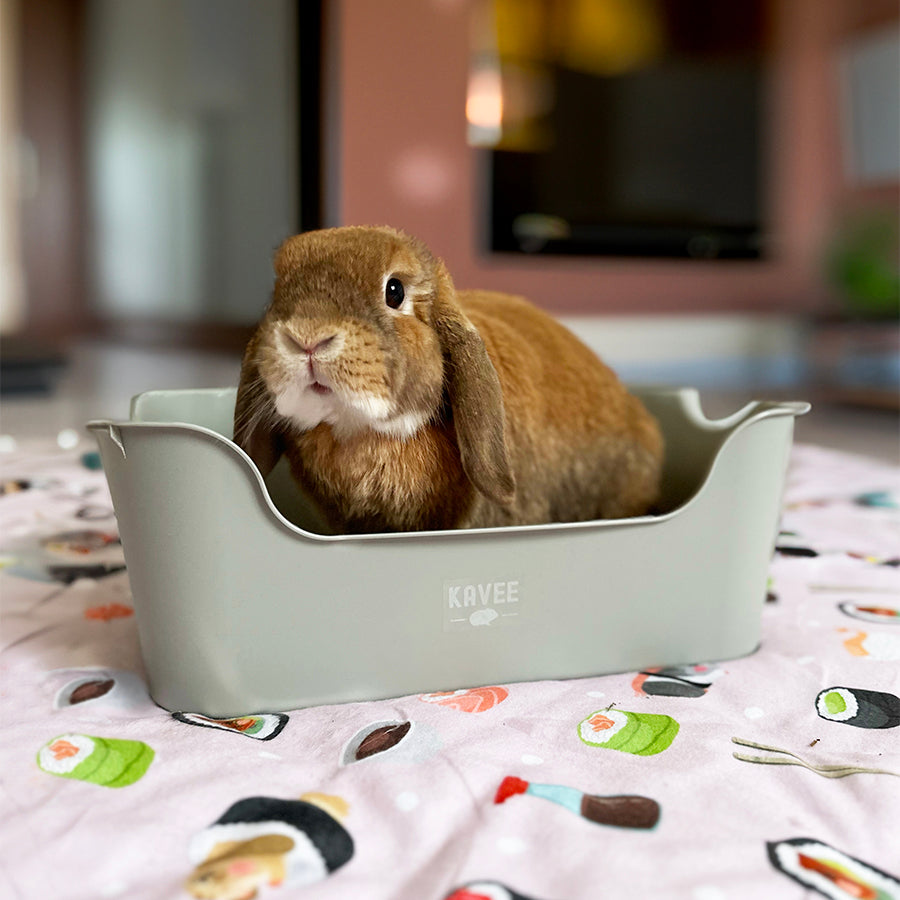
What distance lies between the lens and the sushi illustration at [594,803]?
1.79 feet

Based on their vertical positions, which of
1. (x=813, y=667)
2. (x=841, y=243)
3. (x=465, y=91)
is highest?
(x=465, y=91)

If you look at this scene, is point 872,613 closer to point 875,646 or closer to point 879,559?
point 875,646

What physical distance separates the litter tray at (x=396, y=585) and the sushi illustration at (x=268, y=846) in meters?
0.13

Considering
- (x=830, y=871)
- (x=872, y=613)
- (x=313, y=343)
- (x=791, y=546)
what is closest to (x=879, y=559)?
(x=791, y=546)

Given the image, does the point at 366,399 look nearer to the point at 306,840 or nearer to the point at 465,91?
the point at 306,840

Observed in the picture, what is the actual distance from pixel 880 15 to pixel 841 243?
97 centimetres

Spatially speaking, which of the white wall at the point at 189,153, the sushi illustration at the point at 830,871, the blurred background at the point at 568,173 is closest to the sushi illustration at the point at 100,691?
the sushi illustration at the point at 830,871

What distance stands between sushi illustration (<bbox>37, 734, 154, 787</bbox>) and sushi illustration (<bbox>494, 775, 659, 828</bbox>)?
0.22 meters

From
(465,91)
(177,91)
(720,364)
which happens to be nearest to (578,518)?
(465,91)

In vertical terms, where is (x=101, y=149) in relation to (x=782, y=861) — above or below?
above

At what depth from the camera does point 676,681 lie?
2.47ft

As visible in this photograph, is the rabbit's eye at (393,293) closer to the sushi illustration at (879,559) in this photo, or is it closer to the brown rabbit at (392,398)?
the brown rabbit at (392,398)

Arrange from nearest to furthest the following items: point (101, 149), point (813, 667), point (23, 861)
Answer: point (23, 861)
point (813, 667)
point (101, 149)

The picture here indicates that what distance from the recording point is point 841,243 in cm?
339
